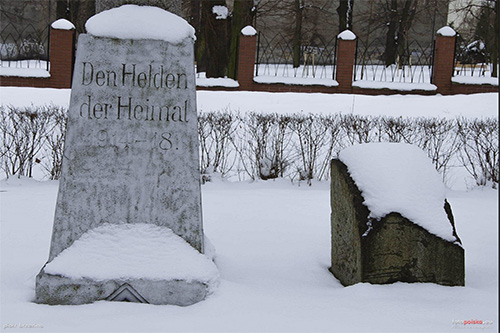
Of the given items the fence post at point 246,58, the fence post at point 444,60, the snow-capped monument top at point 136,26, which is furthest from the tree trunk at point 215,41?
the snow-capped monument top at point 136,26

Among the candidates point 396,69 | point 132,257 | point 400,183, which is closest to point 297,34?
point 396,69

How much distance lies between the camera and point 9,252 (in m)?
4.47

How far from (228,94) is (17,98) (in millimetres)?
4883

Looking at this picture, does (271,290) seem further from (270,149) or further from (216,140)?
(270,149)

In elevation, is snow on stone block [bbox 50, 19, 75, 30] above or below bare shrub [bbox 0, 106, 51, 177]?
above

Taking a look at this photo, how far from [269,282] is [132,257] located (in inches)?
37.8

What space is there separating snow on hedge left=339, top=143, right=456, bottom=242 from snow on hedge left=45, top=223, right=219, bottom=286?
1140 millimetres

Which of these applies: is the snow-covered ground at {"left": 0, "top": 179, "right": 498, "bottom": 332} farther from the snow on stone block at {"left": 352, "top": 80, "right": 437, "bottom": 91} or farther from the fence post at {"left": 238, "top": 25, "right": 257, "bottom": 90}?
the snow on stone block at {"left": 352, "top": 80, "right": 437, "bottom": 91}

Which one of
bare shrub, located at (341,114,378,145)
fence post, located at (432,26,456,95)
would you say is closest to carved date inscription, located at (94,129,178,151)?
bare shrub, located at (341,114,378,145)

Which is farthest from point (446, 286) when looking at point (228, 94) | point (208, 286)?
point (228, 94)

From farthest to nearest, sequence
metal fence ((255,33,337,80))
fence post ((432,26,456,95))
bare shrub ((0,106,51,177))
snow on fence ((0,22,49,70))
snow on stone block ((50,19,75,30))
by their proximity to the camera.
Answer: metal fence ((255,33,337,80)), fence post ((432,26,456,95)), snow on fence ((0,22,49,70)), snow on stone block ((50,19,75,30)), bare shrub ((0,106,51,177))

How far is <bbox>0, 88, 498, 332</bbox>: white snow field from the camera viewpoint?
10.1ft

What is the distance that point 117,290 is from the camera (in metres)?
3.37

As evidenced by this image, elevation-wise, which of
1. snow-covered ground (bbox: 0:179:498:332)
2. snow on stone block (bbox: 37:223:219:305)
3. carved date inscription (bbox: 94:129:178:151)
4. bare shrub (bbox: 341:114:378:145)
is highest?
bare shrub (bbox: 341:114:378:145)
